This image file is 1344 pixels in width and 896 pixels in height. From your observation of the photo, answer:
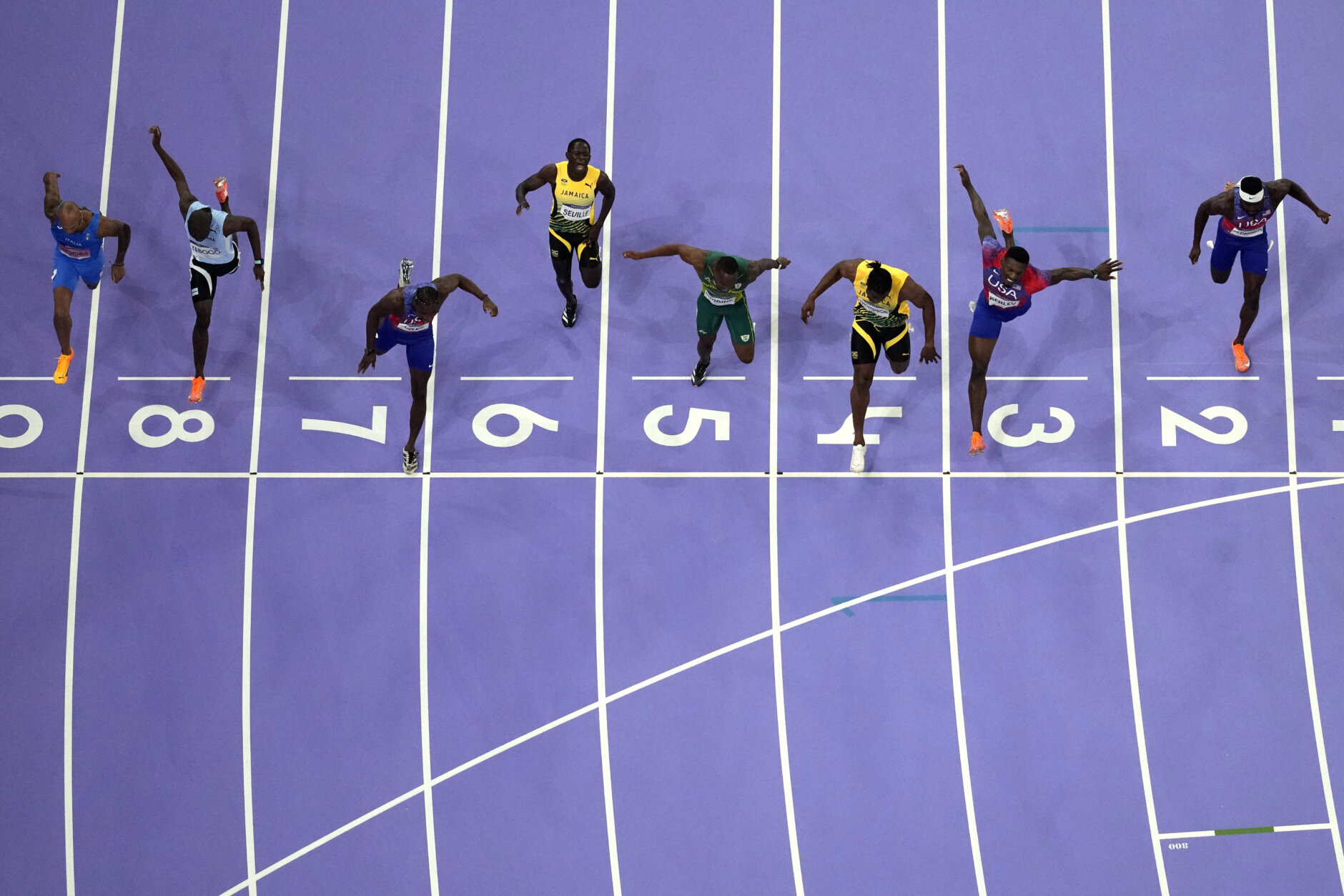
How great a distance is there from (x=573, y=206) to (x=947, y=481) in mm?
3935

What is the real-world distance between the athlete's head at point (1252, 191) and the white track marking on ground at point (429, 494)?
6701mm

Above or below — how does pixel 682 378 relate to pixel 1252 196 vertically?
below

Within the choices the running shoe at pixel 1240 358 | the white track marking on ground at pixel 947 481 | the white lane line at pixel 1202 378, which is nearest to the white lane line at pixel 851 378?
the white track marking on ground at pixel 947 481

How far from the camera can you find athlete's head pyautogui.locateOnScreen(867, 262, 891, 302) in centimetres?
871

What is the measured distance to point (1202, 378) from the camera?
9.73 meters

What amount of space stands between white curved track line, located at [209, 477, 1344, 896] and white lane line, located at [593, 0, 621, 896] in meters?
0.30

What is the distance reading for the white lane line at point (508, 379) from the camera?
993 centimetres

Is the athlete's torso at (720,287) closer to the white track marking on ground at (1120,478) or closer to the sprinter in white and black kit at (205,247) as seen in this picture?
the white track marking on ground at (1120,478)

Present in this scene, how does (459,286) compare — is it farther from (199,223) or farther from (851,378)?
(851,378)

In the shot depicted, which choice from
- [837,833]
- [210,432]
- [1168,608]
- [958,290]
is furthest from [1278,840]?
[210,432]

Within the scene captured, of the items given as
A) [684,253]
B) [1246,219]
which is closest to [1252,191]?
[1246,219]

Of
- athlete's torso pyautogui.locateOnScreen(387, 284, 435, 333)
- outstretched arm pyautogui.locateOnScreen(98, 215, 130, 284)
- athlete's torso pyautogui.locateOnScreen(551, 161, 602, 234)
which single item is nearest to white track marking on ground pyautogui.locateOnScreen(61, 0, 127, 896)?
outstretched arm pyautogui.locateOnScreen(98, 215, 130, 284)

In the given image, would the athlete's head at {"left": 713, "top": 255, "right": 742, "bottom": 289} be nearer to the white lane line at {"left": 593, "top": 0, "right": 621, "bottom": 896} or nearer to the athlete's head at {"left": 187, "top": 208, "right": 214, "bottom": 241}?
the white lane line at {"left": 593, "top": 0, "right": 621, "bottom": 896}

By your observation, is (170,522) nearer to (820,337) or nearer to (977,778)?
(820,337)
